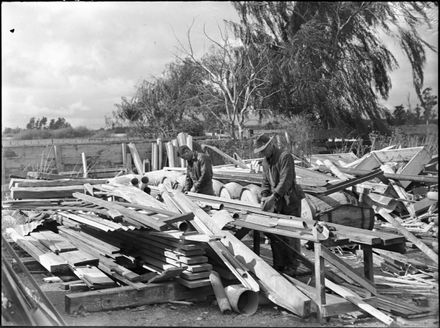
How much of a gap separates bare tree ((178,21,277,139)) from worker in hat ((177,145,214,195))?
19.7 feet

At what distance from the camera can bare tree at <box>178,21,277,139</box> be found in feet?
47.5

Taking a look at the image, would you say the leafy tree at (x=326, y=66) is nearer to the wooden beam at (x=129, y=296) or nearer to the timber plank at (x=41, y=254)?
the wooden beam at (x=129, y=296)

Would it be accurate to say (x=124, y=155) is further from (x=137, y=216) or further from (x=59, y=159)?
(x=137, y=216)

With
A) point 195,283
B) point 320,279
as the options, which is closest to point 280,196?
point 320,279

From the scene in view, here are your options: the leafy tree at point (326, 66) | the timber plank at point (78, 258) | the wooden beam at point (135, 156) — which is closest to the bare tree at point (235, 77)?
the leafy tree at point (326, 66)

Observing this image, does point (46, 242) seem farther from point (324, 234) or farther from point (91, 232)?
point (324, 234)

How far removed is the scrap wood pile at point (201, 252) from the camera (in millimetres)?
5051

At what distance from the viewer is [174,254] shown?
565 cm

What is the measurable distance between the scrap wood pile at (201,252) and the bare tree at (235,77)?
23.0ft

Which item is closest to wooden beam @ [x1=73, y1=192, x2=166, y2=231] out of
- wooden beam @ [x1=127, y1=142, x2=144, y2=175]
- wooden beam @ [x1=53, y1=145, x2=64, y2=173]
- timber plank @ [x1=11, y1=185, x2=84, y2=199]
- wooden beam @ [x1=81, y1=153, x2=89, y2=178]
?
timber plank @ [x1=11, y1=185, x2=84, y2=199]

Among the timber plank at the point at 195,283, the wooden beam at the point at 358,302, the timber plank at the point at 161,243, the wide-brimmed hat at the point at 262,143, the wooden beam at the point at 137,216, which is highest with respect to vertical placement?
the wide-brimmed hat at the point at 262,143

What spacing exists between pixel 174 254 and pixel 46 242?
2.44 meters

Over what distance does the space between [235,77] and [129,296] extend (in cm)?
1125

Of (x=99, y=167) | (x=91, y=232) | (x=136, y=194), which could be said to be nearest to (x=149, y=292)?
(x=91, y=232)
